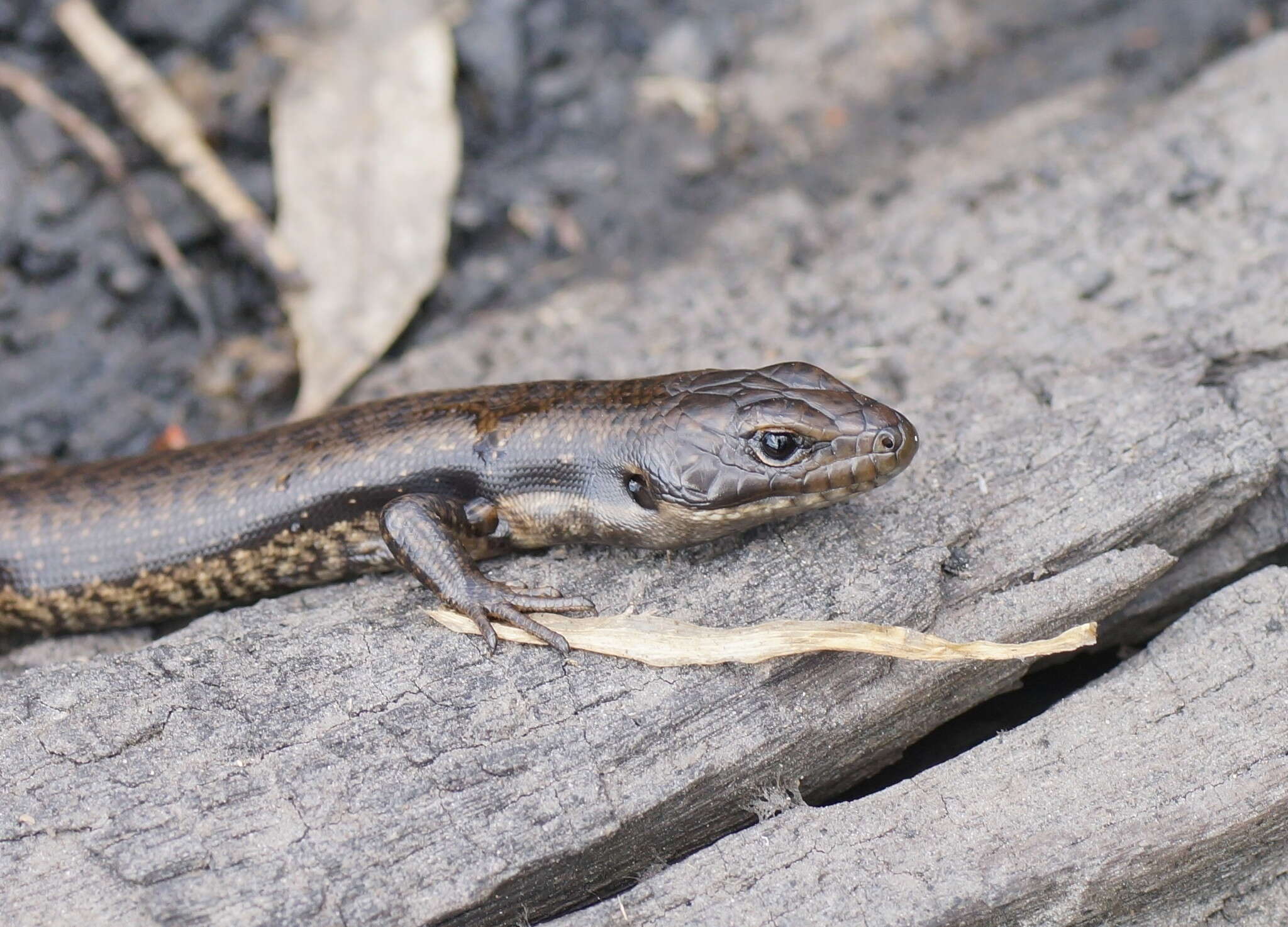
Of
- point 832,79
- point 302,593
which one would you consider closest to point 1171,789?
point 302,593

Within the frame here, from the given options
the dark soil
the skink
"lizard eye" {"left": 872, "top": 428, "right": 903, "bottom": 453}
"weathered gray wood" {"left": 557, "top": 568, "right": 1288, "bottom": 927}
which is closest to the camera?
"weathered gray wood" {"left": 557, "top": 568, "right": 1288, "bottom": 927}

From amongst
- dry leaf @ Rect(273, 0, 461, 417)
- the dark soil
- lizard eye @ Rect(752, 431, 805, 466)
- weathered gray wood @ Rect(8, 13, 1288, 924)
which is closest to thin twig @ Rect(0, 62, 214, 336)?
the dark soil

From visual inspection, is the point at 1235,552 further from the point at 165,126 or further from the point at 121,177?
the point at 121,177

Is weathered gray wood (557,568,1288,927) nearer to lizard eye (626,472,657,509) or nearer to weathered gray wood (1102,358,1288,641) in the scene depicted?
weathered gray wood (1102,358,1288,641)

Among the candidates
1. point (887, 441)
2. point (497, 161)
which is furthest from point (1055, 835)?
point (497, 161)

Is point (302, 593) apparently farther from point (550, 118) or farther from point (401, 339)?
point (550, 118)

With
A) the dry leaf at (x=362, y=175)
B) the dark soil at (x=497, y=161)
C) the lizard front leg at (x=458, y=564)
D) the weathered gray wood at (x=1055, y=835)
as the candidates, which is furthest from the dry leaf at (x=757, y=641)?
the dark soil at (x=497, y=161)
